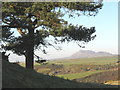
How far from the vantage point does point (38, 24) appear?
21.9 meters

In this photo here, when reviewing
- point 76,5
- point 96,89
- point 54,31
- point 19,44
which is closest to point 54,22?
point 54,31

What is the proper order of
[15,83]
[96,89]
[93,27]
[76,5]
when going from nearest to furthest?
[15,83], [96,89], [76,5], [93,27]

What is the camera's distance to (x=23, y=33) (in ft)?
79.8

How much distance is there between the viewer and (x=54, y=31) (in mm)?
21672

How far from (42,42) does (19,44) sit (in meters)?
2.34

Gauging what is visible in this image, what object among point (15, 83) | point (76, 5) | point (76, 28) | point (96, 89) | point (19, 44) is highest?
point (76, 5)

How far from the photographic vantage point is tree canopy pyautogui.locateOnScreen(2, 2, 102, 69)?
2081 centimetres

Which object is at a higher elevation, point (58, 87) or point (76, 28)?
point (76, 28)

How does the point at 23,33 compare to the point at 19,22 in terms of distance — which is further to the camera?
the point at 23,33

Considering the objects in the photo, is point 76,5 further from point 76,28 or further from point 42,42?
point 42,42

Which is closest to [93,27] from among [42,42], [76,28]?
[76,28]

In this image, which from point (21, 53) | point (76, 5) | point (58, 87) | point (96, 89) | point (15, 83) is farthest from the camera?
point (21, 53)

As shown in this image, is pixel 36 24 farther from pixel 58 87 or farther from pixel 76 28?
pixel 58 87

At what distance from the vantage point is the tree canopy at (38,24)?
68.3 ft
